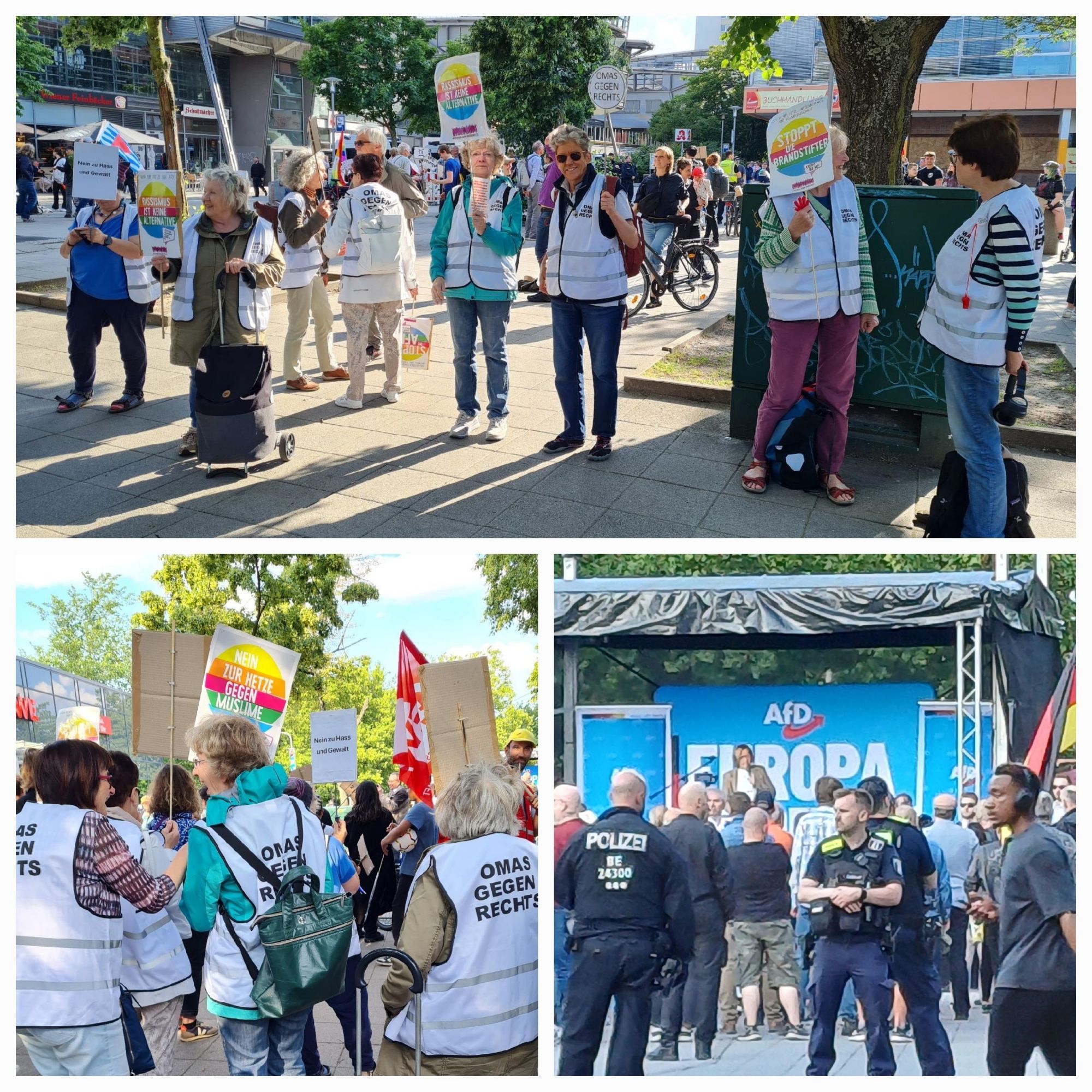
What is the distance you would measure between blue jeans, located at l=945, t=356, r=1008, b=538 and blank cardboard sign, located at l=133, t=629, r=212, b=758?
360 cm

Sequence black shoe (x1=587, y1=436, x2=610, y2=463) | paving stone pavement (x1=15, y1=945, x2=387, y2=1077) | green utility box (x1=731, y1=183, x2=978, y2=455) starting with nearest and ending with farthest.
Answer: paving stone pavement (x1=15, y1=945, x2=387, y2=1077)
green utility box (x1=731, y1=183, x2=978, y2=455)
black shoe (x1=587, y1=436, x2=610, y2=463)

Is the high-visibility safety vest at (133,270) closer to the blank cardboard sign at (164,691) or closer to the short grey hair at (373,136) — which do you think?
the short grey hair at (373,136)

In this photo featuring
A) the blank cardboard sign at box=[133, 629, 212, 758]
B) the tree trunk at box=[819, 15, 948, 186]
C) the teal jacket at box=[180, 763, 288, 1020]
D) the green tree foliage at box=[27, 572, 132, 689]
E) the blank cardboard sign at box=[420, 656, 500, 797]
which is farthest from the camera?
the green tree foliage at box=[27, 572, 132, 689]

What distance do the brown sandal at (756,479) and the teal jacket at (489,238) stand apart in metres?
1.81

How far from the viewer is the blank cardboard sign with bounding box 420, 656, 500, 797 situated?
5.25 m

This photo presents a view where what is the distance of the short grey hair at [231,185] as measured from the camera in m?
6.18

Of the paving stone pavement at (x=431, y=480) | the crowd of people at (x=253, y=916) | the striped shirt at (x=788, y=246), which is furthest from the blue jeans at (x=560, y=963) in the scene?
the striped shirt at (x=788, y=246)

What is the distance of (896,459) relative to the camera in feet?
22.4

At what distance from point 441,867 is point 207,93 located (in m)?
62.7

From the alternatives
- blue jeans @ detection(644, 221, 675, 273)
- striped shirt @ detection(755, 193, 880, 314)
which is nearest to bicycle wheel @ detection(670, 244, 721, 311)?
blue jeans @ detection(644, 221, 675, 273)

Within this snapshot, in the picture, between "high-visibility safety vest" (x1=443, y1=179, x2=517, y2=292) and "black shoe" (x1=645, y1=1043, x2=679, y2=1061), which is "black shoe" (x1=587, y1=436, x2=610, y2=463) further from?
"black shoe" (x1=645, y1=1043, x2=679, y2=1061)

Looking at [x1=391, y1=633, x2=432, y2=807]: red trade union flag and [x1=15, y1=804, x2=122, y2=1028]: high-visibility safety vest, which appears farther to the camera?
[x1=391, y1=633, x2=432, y2=807]: red trade union flag

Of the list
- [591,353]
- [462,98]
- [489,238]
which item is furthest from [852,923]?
[462,98]

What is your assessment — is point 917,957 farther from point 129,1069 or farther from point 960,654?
point 129,1069
